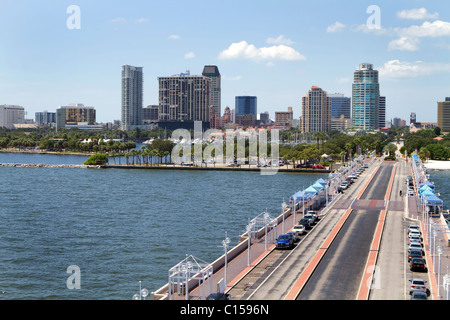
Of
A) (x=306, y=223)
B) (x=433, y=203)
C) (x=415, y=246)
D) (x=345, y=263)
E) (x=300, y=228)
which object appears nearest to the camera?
(x=345, y=263)

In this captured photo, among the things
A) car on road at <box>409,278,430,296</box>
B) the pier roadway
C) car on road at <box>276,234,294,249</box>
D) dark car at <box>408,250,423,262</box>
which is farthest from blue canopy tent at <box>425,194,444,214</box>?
car on road at <box>409,278,430,296</box>

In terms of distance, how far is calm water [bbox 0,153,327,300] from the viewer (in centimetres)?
3556

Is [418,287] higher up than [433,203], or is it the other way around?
[433,203]


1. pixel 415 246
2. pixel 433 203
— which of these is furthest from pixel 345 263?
pixel 433 203

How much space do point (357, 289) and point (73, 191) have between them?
66.0 m

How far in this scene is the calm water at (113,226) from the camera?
35562 mm

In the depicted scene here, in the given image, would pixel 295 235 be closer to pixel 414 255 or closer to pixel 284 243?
pixel 284 243

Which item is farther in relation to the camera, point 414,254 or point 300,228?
point 300,228

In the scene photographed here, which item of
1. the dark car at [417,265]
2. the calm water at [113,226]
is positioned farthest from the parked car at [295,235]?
the dark car at [417,265]

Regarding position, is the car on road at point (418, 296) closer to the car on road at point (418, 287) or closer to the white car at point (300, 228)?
the car on road at point (418, 287)

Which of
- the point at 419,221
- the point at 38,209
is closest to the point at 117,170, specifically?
the point at 38,209

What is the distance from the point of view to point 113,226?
54188 millimetres

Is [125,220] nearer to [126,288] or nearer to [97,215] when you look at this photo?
[97,215]
